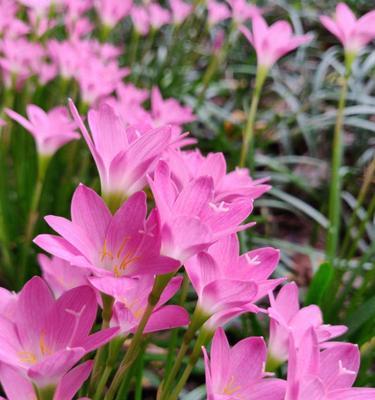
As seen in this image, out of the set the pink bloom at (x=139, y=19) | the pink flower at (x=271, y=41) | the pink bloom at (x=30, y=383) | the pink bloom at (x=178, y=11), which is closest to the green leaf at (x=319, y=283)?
the pink flower at (x=271, y=41)

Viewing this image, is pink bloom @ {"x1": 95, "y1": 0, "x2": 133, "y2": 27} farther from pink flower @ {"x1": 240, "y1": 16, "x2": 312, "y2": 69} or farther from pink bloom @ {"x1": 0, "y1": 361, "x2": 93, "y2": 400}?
pink bloom @ {"x1": 0, "y1": 361, "x2": 93, "y2": 400}

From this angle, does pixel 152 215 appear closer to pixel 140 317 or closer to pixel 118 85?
pixel 140 317

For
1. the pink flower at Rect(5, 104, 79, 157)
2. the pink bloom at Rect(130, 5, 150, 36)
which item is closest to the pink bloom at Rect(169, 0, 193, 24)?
the pink bloom at Rect(130, 5, 150, 36)

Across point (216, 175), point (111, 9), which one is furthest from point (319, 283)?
point (111, 9)

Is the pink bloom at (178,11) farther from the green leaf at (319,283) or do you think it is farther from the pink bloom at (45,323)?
the pink bloom at (45,323)

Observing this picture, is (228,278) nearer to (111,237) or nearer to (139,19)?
(111,237)

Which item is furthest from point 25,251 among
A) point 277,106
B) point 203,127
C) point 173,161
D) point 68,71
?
point 277,106

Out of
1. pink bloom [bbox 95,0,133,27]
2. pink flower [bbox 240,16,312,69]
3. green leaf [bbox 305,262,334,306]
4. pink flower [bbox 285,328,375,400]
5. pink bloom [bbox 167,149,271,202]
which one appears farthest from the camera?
pink bloom [bbox 95,0,133,27]

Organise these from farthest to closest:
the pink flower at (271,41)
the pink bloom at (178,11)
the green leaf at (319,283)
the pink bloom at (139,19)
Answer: the pink bloom at (178,11) → the pink bloom at (139,19) → the pink flower at (271,41) → the green leaf at (319,283)
